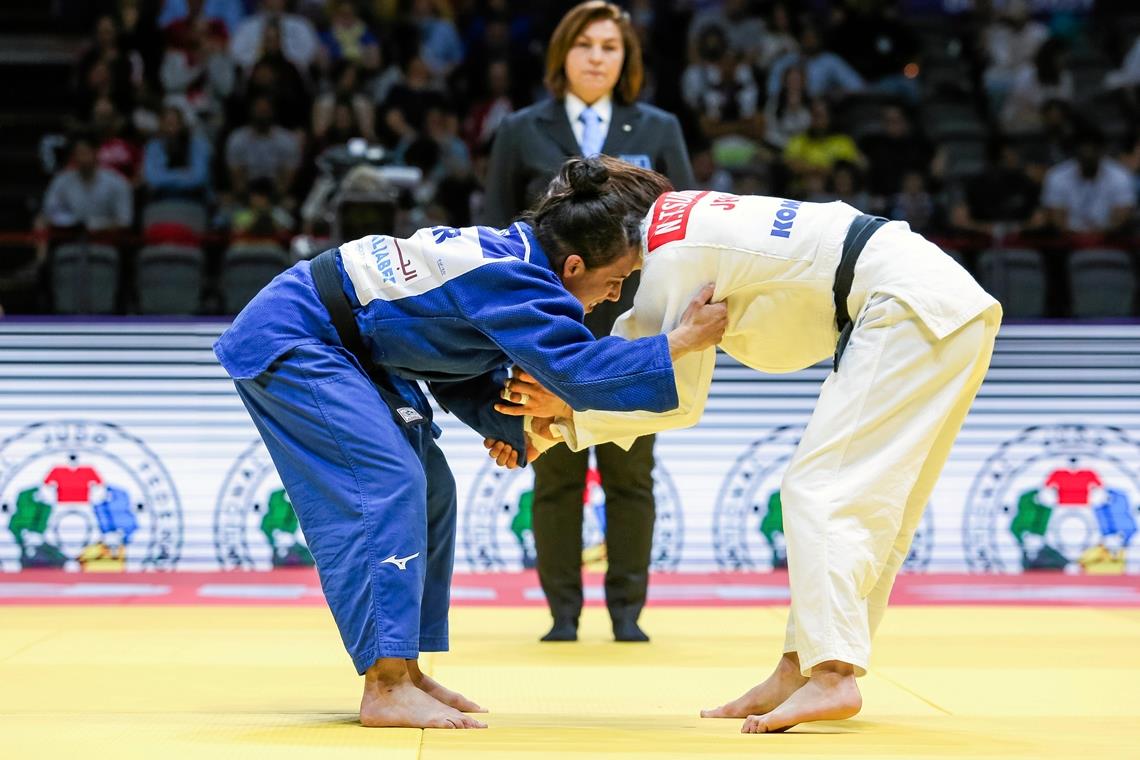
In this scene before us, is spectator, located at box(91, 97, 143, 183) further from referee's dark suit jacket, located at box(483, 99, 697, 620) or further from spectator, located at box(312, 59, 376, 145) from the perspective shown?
referee's dark suit jacket, located at box(483, 99, 697, 620)

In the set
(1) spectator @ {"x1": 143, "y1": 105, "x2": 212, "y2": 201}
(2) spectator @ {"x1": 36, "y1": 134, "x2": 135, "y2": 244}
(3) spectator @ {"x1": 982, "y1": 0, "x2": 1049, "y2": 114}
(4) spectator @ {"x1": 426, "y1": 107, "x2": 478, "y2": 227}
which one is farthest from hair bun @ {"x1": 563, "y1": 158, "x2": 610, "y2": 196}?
(3) spectator @ {"x1": 982, "y1": 0, "x2": 1049, "y2": 114}

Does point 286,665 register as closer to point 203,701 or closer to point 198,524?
point 203,701

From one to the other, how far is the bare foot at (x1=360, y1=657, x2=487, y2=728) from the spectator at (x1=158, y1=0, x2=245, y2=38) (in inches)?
375

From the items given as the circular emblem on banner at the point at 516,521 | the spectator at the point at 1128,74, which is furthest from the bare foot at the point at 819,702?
the spectator at the point at 1128,74

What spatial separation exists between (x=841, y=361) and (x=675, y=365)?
38cm

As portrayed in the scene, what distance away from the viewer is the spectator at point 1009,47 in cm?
1205

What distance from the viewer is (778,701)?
11.0 feet

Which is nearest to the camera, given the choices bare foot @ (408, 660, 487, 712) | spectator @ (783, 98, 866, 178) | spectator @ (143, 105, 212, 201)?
bare foot @ (408, 660, 487, 712)

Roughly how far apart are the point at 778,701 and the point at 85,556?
360 centimetres

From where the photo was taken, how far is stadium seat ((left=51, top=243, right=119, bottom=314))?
761cm

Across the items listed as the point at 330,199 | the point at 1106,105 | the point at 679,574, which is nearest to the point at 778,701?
the point at 679,574

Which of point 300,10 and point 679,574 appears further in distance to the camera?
point 300,10

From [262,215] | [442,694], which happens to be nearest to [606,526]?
[442,694]

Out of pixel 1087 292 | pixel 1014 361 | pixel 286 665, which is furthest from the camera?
pixel 1087 292
